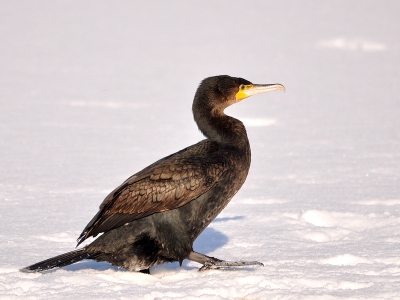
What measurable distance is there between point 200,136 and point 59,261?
649 centimetres

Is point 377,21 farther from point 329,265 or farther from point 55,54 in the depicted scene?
point 329,265

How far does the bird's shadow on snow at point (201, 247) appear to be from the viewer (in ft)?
17.0

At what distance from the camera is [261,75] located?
14.8 metres

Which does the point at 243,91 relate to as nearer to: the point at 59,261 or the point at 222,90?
the point at 222,90

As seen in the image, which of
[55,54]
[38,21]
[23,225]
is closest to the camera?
[23,225]

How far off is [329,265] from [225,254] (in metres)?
0.85

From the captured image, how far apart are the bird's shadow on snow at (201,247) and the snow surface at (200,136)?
0.07 feet

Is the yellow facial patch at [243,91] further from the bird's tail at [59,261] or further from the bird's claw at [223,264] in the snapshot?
the bird's tail at [59,261]

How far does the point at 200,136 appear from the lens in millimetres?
11141

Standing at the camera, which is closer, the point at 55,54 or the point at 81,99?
the point at 81,99

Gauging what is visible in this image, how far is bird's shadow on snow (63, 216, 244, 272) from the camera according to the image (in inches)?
204

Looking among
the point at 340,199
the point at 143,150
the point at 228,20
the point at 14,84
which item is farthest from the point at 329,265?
the point at 228,20

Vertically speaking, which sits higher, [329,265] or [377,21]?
[377,21]

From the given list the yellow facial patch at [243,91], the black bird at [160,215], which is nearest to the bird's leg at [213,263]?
the black bird at [160,215]
